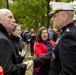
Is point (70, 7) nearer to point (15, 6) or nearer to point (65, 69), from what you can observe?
point (65, 69)

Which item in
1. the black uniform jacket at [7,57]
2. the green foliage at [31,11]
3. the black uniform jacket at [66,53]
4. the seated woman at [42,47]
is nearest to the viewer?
the black uniform jacket at [66,53]

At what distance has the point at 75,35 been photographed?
3514 millimetres

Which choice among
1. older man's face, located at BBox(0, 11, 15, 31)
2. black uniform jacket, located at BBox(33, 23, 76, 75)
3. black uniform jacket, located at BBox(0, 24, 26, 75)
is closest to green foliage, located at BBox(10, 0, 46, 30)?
older man's face, located at BBox(0, 11, 15, 31)

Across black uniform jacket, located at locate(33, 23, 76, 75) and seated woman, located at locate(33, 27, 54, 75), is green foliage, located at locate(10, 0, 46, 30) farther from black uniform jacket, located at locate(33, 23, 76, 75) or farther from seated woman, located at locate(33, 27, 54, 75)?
black uniform jacket, located at locate(33, 23, 76, 75)

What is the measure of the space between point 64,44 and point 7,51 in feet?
2.52

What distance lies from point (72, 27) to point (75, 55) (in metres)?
0.45

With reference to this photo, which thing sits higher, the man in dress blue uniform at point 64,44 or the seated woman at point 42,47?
the man in dress blue uniform at point 64,44

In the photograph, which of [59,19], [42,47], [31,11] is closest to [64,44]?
[59,19]

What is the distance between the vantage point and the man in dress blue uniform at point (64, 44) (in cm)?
342

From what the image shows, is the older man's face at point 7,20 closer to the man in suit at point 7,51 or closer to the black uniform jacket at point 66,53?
the man in suit at point 7,51

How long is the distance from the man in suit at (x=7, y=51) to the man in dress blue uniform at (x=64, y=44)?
0.52 metres

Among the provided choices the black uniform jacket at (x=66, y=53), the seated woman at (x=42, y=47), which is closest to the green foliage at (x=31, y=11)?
the seated woman at (x=42, y=47)

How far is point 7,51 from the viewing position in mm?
3758

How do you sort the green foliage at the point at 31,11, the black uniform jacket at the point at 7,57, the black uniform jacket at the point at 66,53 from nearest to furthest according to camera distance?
the black uniform jacket at the point at 66,53, the black uniform jacket at the point at 7,57, the green foliage at the point at 31,11
